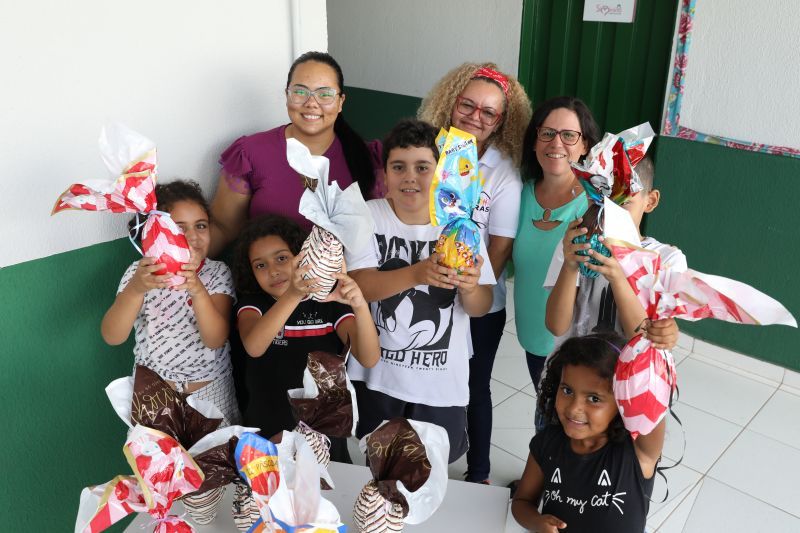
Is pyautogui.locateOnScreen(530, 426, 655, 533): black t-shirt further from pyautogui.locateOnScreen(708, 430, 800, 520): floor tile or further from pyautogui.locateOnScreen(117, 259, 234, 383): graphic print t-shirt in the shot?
pyautogui.locateOnScreen(708, 430, 800, 520): floor tile

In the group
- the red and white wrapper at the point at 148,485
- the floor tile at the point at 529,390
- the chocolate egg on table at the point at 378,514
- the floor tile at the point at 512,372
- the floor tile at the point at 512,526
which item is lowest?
the floor tile at the point at 529,390

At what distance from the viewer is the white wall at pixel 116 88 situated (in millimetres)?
1454

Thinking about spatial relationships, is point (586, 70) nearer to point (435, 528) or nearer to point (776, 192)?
point (776, 192)

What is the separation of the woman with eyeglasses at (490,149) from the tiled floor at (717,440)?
70cm

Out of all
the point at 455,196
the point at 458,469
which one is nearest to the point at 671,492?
the point at 458,469

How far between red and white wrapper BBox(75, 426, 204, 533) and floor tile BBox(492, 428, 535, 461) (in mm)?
1843

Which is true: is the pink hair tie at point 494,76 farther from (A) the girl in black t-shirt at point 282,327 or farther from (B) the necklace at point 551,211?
(A) the girl in black t-shirt at point 282,327

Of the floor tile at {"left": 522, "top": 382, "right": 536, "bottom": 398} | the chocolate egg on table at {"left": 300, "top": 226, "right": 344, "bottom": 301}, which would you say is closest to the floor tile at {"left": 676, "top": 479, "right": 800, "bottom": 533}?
the floor tile at {"left": 522, "top": 382, "right": 536, "bottom": 398}

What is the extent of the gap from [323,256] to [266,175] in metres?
0.65

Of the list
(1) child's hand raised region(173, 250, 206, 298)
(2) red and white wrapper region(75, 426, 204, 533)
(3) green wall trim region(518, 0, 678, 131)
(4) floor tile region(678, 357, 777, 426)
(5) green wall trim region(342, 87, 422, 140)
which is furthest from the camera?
(5) green wall trim region(342, 87, 422, 140)

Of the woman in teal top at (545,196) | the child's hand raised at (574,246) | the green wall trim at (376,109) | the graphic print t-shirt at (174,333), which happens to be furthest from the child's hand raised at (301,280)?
the green wall trim at (376,109)

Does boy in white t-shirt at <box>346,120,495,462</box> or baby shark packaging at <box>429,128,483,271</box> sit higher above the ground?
baby shark packaging at <box>429,128,483,271</box>

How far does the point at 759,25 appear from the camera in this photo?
2850 millimetres

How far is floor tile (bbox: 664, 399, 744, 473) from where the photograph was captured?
2.61m
